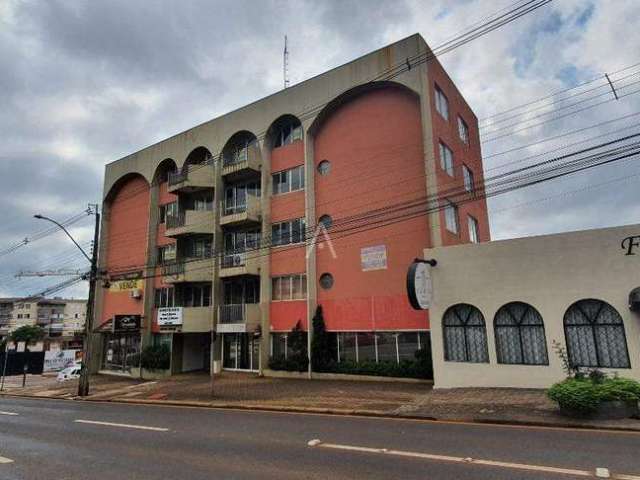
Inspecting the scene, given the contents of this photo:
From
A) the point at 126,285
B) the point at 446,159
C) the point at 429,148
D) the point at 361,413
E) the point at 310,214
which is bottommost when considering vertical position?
the point at 361,413

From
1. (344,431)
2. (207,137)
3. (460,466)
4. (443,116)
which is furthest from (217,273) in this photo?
(460,466)

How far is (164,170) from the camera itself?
32.7 m

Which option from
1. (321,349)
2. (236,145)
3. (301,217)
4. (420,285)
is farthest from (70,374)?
(420,285)

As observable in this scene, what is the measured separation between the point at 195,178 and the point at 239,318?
9.83m

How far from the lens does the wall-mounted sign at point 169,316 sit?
2688cm

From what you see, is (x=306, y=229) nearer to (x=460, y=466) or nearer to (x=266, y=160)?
(x=266, y=160)

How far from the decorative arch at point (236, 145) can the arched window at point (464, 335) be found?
667 inches

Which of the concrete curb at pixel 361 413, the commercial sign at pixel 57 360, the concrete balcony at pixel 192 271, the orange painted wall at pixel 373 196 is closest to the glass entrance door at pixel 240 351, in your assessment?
the concrete balcony at pixel 192 271

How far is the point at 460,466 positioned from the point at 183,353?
24965 mm

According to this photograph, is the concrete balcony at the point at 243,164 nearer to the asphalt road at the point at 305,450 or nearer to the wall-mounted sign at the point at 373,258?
the wall-mounted sign at the point at 373,258

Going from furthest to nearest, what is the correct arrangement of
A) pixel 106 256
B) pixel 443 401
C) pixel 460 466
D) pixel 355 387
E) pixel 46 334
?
pixel 46 334 < pixel 106 256 < pixel 355 387 < pixel 443 401 < pixel 460 466

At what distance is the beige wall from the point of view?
517 inches

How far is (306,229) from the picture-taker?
78.0 ft

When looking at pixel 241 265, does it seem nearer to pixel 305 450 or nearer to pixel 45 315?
pixel 305 450
